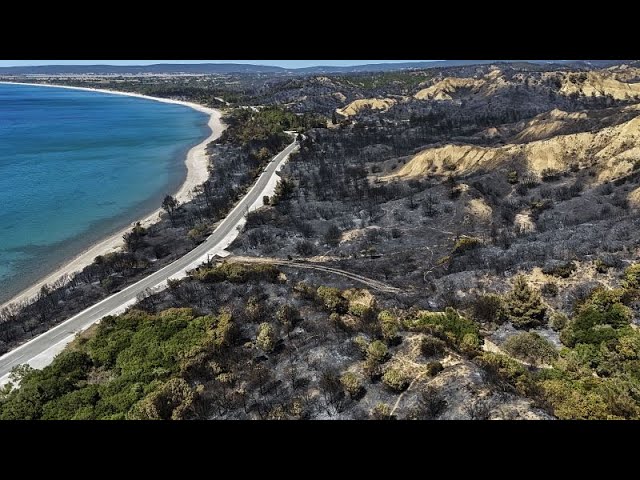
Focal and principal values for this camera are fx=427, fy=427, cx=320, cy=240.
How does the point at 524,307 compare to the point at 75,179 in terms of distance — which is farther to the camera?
the point at 75,179

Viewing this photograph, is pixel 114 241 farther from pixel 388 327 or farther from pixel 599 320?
pixel 599 320

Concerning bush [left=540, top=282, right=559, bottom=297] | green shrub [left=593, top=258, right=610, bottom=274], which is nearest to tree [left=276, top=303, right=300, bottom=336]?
bush [left=540, top=282, right=559, bottom=297]

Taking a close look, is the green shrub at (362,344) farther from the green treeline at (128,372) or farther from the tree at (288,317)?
the green treeline at (128,372)

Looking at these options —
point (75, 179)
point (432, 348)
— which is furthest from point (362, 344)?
point (75, 179)

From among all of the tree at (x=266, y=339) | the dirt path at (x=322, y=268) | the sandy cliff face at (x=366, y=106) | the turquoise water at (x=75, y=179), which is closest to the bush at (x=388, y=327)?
the tree at (x=266, y=339)

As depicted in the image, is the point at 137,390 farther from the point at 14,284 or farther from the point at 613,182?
the point at 613,182

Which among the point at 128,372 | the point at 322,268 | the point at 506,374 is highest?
the point at 506,374
